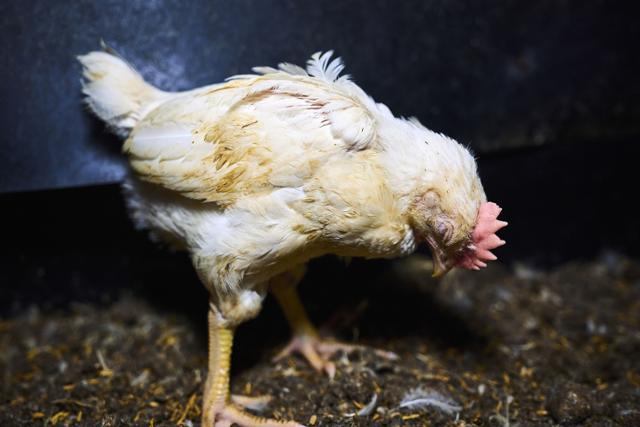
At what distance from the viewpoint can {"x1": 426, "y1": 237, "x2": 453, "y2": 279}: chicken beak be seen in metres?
2.32

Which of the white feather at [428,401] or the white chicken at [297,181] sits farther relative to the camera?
the white feather at [428,401]

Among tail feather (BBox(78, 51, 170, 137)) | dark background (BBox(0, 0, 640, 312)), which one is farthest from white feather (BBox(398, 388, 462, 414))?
tail feather (BBox(78, 51, 170, 137))

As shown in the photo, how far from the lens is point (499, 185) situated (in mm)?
3523

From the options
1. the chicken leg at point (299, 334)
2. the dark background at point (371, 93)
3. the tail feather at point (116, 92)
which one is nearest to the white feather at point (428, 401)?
the chicken leg at point (299, 334)

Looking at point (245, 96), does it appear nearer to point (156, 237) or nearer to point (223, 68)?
point (223, 68)

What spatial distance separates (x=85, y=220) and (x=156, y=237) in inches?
25.8

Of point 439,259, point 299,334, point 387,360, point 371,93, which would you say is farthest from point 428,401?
point 371,93

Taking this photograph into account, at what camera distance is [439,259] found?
2.38m

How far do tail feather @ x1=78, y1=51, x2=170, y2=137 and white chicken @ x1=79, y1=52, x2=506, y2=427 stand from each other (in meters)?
0.18

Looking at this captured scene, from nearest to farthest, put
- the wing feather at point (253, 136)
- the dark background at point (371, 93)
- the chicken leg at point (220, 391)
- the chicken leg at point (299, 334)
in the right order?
1. the wing feather at point (253, 136)
2. the chicken leg at point (220, 391)
3. the dark background at point (371, 93)
4. the chicken leg at point (299, 334)

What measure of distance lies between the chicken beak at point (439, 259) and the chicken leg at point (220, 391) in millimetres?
826

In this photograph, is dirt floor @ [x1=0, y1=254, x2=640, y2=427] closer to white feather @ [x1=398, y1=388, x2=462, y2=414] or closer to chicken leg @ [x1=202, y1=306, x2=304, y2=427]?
white feather @ [x1=398, y1=388, x2=462, y2=414]

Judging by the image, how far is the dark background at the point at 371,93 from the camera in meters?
2.72

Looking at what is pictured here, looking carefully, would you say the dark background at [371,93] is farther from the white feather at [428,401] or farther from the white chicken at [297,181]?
the white feather at [428,401]
